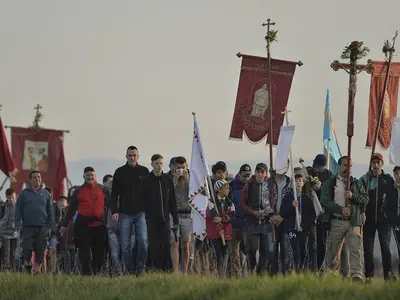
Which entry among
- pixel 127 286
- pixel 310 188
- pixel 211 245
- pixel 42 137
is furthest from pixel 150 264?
pixel 42 137

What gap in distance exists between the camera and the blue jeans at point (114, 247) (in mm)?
25922

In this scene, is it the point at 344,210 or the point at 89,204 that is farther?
the point at 89,204

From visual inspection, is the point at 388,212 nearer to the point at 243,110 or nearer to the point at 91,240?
the point at 91,240

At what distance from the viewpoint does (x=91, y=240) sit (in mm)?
25250

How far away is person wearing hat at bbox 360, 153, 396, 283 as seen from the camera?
24.2 meters

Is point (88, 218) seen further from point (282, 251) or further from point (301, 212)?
point (301, 212)

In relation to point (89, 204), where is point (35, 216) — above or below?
below

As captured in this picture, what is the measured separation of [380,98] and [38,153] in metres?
42.8

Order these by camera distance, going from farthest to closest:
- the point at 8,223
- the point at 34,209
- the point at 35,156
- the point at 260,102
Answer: the point at 35,156
the point at 260,102
the point at 8,223
the point at 34,209

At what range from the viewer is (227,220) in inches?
1000

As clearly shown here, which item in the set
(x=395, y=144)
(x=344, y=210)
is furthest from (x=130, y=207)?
(x=395, y=144)

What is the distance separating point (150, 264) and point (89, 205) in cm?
177

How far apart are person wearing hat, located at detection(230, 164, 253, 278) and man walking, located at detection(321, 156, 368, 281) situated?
7.47ft

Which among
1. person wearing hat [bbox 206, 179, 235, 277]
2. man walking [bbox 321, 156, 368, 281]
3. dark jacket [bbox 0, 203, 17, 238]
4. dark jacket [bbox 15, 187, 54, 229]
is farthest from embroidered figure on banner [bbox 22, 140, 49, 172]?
man walking [bbox 321, 156, 368, 281]
